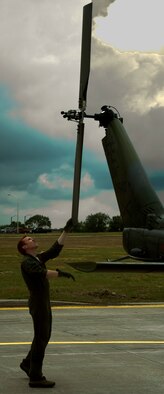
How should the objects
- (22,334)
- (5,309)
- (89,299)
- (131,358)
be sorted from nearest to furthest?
(131,358) < (22,334) < (5,309) < (89,299)

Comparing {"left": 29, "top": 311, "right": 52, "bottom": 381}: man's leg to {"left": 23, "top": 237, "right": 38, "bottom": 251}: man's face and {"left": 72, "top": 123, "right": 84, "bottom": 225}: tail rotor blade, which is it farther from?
{"left": 72, "top": 123, "right": 84, "bottom": 225}: tail rotor blade

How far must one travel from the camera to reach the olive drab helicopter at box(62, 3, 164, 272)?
10453mm

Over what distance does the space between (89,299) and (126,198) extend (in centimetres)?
335

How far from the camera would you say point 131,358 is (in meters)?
7.89

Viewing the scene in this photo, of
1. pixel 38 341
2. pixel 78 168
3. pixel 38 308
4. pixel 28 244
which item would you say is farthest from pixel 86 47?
pixel 38 341

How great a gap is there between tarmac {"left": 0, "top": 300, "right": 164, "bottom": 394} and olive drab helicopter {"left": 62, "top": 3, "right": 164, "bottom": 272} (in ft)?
3.92

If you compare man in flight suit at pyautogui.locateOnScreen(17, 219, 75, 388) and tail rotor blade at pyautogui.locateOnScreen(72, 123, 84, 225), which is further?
tail rotor blade at pyautogui.locateOnScreen(72, 123, 84, 225)

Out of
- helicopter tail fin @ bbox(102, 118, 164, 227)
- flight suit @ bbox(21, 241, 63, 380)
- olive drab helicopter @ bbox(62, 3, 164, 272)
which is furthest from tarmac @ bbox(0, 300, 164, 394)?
helicopter tail fin @ bbox(102, 118, 164, 227)

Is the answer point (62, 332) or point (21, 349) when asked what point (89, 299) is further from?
point (21, 349)

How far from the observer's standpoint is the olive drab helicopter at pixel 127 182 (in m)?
10.5

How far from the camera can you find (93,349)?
8531 mm

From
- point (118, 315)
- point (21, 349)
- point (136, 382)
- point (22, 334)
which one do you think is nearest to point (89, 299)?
point (118, 315)

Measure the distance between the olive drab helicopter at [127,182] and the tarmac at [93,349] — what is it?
1196 mm

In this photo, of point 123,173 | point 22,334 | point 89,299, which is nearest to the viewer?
point 22,334
